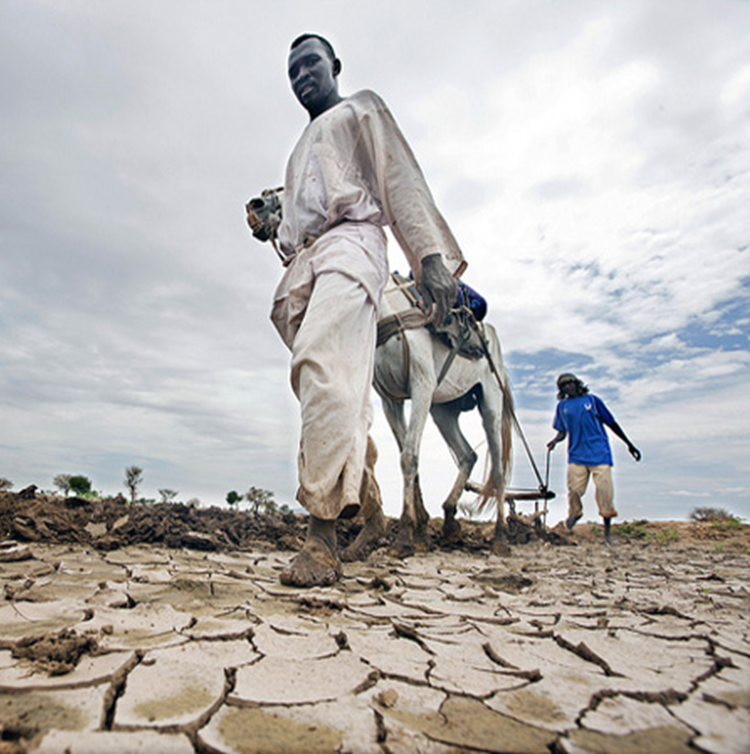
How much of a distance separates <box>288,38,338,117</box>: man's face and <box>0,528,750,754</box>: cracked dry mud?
8.12 feet

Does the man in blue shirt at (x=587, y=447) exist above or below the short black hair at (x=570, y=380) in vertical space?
below

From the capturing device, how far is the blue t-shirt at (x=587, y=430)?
695cm

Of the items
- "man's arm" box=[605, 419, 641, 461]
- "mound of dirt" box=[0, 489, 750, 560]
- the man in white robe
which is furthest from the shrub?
the man in white robe

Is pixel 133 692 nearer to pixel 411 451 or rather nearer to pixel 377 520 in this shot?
pixel 377 520

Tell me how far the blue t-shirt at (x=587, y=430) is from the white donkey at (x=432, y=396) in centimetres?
162

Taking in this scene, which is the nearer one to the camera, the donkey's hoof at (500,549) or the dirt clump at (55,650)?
the dirt clump at (55,650)

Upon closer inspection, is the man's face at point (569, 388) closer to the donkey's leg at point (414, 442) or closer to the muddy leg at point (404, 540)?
the donkey's leg at point (414, 442)

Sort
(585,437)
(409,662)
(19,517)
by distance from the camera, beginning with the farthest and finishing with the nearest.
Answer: (585,437), (19,517), (409,662)

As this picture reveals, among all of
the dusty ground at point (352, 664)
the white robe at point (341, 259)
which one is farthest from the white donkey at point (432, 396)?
the dusty ground at point (352, 664)

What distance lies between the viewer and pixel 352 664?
113 centimetres

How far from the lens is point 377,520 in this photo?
313 centimetres

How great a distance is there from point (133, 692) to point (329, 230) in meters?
2.05

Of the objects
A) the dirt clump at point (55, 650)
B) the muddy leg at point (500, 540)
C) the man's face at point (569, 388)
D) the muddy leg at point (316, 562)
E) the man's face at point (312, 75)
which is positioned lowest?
the dirt clump at point (55, 650)

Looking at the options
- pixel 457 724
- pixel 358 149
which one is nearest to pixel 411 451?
pixel 358 149
